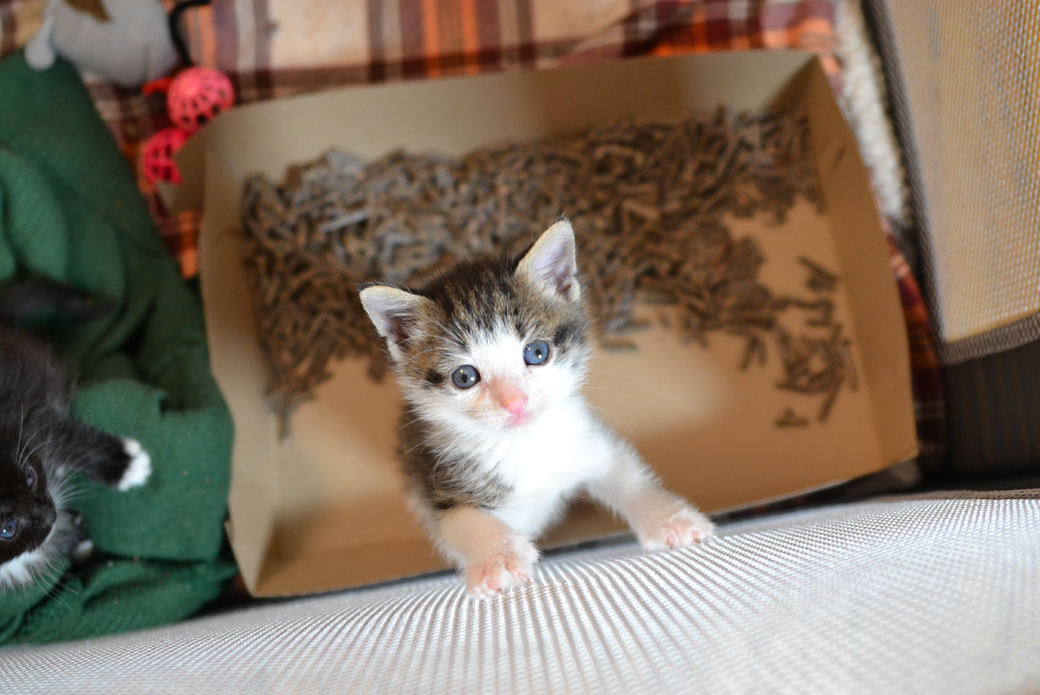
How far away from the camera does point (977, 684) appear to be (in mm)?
778

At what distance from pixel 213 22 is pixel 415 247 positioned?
1069 mm

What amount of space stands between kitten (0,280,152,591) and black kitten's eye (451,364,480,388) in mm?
984

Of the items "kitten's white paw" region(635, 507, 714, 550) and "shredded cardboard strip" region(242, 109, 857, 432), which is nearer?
"kitten's white paw" region(635, 507, 714, 550)

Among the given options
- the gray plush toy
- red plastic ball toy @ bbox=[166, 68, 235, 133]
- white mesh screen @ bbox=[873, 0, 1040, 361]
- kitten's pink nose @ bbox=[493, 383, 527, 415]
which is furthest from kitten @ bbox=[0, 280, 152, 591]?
white mesh screen @ bbox=[873, 0, 1040, 361]

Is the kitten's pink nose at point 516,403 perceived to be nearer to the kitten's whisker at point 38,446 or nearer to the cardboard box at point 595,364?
the cardboard box at point 595,364

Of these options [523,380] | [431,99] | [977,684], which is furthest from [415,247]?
[977,684]

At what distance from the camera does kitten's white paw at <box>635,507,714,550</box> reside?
4.58ft

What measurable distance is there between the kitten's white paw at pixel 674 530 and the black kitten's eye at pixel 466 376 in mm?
507

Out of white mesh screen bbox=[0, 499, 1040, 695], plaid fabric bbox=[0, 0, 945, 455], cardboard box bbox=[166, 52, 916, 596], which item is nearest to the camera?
white mesh screen bbox=[0, 499, 1040, 695]

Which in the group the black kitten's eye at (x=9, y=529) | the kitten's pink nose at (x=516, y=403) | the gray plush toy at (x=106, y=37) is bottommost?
the black kitten's eye at (x=9, y=529)

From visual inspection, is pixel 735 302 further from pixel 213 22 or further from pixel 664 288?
pixel 213 22

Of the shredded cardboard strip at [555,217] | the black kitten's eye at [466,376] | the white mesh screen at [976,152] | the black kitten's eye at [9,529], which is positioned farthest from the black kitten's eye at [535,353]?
the black kitten's eye at [9,529]

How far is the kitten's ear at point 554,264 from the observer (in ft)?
4.38

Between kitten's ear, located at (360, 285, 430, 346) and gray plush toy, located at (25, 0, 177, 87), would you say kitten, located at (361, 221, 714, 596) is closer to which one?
kitten's ear, located at (360, 285, 430, 346)
